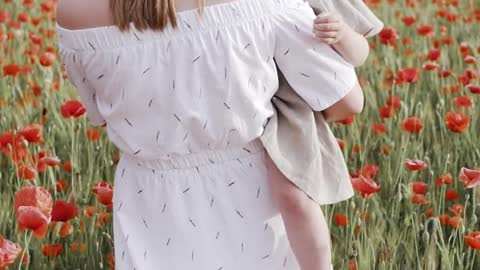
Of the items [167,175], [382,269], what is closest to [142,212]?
[167,175]

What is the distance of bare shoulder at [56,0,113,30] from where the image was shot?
5.35ft

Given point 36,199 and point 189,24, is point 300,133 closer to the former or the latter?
point 189,24

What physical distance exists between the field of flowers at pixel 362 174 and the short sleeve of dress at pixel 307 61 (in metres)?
0.50

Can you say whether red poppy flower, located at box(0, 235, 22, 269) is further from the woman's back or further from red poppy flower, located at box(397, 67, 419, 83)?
red poppy flower, located at box(397, 67, 419, 83)

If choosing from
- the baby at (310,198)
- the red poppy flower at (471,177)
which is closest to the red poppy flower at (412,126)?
the red poppy flower at (471,177)

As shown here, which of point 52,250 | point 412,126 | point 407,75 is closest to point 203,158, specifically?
point 52,250

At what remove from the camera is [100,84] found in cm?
171

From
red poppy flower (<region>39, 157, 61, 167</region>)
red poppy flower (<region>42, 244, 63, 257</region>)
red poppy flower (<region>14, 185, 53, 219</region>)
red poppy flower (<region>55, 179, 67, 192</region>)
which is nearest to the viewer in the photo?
red poppy flower (<region>14, 185, 53, 219</region>)

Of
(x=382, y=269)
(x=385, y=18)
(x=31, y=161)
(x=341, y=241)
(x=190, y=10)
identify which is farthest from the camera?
(x=385, y=18)

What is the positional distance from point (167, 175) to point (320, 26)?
0.39 meters

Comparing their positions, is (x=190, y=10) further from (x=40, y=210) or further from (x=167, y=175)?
(x=40, y=210)

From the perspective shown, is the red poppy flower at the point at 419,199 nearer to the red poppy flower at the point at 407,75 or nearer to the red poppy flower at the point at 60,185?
the red poppy flower at the point at 407,75

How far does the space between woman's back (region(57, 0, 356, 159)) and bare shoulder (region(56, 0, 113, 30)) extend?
0.03 feet

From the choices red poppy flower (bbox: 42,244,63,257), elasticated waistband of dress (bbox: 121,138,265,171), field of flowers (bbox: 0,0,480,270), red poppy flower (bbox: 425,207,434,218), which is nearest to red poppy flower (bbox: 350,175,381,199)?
field of flowers (bbox: 0,0,480,270)
